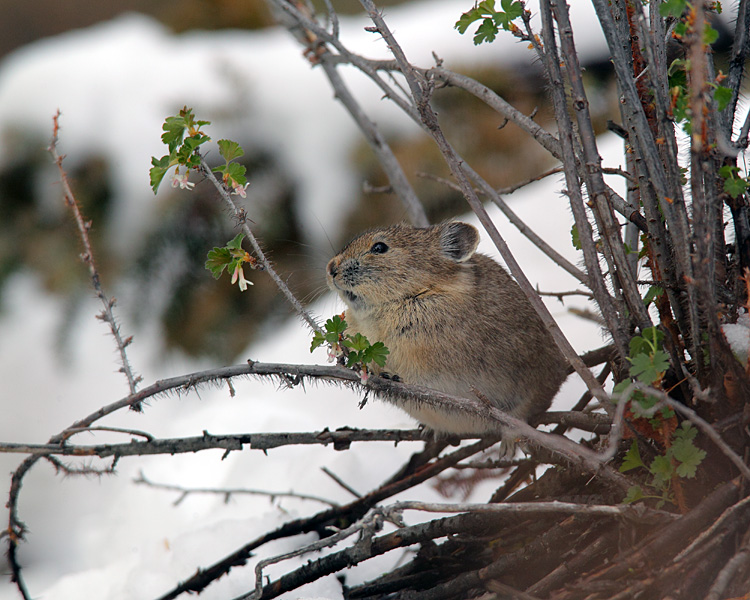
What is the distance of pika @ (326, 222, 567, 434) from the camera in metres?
2.47

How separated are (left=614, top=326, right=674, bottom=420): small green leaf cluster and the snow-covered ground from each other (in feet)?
6.16

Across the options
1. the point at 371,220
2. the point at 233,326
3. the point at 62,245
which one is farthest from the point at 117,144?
the point at 371,220

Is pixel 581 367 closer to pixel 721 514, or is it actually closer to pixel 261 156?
pixel 721 514

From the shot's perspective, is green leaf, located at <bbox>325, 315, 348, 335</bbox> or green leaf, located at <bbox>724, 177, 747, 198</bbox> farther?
green leaf, located at <bbox>325, 315, 348, 335</bbox>

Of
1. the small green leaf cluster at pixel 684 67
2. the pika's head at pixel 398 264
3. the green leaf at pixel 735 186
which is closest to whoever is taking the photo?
the small green leaf cluster at pixel 684 67

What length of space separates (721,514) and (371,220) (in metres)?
3.89

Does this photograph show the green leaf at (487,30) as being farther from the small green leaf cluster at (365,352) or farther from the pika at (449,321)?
the pika at (449,321)

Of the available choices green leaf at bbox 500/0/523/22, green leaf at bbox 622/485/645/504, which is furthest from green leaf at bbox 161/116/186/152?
green leaf at bbox 622/485/645/504

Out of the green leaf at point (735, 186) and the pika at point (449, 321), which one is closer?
the green leaf at point (735, 186)

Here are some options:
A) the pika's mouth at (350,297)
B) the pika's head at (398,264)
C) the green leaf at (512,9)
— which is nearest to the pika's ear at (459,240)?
the pika's head at (398,264)

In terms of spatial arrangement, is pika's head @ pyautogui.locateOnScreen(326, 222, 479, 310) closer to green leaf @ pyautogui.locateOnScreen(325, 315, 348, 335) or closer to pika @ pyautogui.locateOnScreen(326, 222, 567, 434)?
pika @ pyautogui.locateOnScreen(326, 222, 567, 434)

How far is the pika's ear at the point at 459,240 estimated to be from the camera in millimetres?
2775

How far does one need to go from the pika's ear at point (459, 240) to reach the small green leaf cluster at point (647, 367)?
3.30 ft

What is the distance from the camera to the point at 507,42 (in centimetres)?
584
